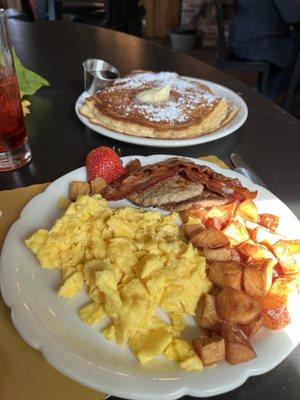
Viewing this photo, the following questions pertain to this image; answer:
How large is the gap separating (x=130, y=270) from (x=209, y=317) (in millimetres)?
208

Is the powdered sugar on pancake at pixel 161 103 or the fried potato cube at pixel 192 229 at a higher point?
the powdered sugar on pancake at pixel 161 103

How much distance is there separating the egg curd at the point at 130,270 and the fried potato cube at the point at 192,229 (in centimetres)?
2

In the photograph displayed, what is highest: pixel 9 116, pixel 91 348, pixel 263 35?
pixel 9 116

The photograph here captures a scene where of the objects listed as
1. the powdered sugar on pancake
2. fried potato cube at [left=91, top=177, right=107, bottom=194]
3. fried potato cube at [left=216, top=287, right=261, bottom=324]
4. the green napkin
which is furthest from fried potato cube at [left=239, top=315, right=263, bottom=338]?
the green napkin

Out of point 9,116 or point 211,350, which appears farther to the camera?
point 9,116

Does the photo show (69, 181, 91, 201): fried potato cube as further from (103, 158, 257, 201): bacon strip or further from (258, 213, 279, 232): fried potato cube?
(258, 213, 279, 232): fried potato cube

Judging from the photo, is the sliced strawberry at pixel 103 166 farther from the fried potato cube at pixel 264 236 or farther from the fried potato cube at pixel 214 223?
the fried potato cube at pixel 264 236

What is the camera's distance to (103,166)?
3.91 feet

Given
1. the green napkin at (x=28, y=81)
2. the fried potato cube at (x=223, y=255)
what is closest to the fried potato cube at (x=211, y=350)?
the fried potato cube at (x=223, y=255)

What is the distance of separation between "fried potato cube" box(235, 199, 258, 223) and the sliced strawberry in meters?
0.39

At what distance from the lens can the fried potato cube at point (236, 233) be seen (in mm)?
973

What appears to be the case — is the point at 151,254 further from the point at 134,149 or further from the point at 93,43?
the point at 93,43

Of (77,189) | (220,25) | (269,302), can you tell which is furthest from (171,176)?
(220,25)

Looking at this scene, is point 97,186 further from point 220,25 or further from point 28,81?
point 220,25
